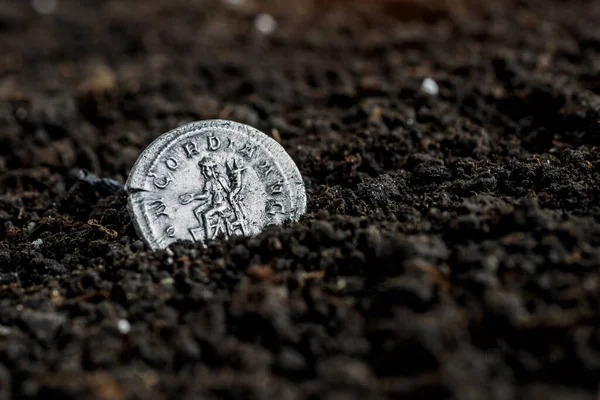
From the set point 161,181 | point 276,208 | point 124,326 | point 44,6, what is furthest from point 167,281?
point 44,6

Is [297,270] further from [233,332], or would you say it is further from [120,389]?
[120,389]

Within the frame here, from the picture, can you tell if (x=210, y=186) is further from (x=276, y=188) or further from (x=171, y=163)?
(x=276, y=188)

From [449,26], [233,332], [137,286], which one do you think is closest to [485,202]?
[233,332]

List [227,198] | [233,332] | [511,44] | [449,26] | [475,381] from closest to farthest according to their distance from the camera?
1. [475,381]
2. [233,332]
3. [227,198]
4. [511,44]
5. [449,26]

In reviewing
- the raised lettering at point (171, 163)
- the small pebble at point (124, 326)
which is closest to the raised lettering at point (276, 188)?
the raised lettering at point (171, 163)

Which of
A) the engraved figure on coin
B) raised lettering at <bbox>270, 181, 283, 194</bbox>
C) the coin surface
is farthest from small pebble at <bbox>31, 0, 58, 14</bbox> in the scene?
raised lettering at <bbox>270, 181, 283, 194</bbox>
